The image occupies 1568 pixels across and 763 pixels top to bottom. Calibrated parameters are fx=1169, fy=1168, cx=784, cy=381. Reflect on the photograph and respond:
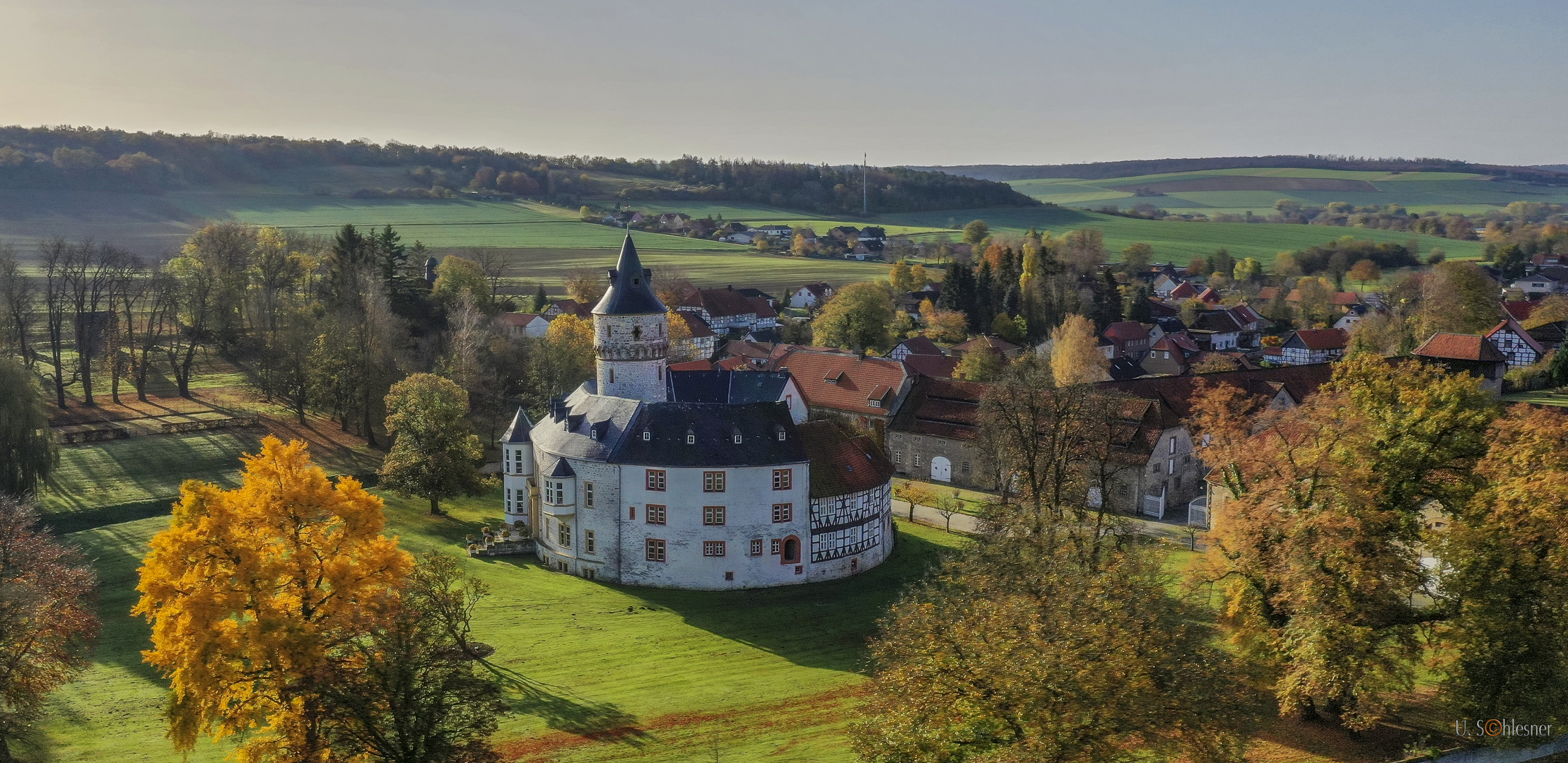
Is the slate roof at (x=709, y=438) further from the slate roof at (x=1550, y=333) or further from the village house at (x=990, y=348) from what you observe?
the slate roof at (x=1550, y=333)

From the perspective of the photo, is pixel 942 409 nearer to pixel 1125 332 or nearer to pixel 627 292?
pixel 627 292

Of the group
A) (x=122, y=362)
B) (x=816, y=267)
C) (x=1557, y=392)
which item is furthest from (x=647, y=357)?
(x=816, y=267)

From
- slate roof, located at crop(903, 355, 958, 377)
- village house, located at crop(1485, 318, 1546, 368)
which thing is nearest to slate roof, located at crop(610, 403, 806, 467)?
slate roof, located at crop(903, 355, 958, 377)

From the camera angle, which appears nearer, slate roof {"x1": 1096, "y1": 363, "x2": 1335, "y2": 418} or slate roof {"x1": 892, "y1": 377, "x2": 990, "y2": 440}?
slate roof {"x1": 1096, "y1": 363, "x2": 1335, "y2": 418}

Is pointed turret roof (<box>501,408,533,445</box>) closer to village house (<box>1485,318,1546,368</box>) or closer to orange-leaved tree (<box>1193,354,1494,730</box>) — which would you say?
orange-leaved tree (<box>1193,354,1494,730</box>)

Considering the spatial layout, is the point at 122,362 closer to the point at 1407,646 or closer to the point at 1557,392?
the point at 1407,646

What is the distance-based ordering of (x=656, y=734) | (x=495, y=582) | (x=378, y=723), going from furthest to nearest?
(x=495, y=582)
(x=656, y=734)
(x=378, y=723)
